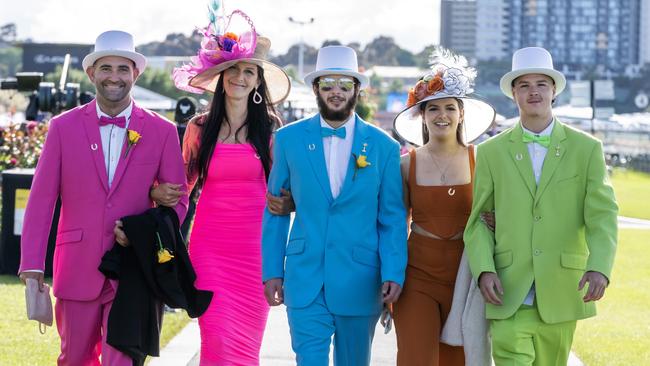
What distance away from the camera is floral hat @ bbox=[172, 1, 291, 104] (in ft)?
24.0

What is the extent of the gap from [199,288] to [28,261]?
1.08 meters

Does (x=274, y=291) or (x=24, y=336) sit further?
(x=24, y=336)

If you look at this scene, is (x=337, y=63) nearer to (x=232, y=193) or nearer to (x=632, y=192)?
(x=232, y=193)

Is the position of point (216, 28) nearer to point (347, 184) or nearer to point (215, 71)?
point (215, 71)

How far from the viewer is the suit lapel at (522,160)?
6.13 meters

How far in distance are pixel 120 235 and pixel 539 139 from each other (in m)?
2.13

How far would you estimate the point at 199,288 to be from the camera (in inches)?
269

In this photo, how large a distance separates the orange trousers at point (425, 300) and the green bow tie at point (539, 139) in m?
0.64

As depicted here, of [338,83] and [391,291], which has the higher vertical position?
[338,83]

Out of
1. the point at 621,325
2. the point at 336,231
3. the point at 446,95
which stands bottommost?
the point at 621,325

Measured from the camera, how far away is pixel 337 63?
6.48 m

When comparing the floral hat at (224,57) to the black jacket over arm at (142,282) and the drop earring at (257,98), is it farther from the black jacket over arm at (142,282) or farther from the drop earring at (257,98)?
the black jacket over arm at (142,282)

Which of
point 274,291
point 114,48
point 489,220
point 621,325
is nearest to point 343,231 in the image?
point 274,291

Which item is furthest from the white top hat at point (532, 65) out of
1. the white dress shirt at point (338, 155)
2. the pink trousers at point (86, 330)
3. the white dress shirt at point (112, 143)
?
the pink trousers at point (86, 330)
